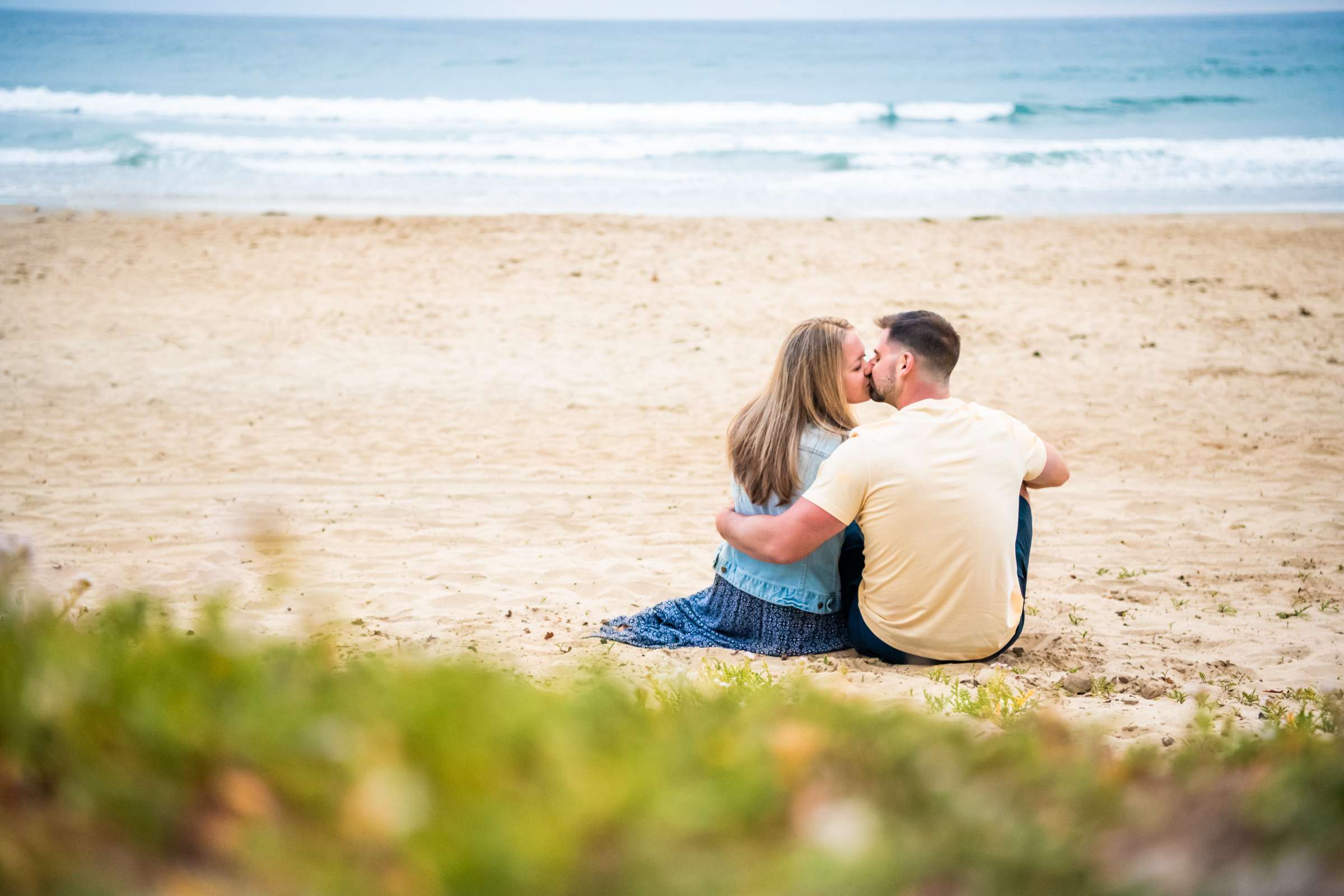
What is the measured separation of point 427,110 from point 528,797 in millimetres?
37387

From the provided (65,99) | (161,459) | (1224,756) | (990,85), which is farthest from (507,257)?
(990,85)

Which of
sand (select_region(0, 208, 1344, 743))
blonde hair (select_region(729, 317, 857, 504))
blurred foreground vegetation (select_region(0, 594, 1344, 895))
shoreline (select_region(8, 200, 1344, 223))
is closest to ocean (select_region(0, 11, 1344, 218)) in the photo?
shoreline (select_region(8, 200, 1344, 223))

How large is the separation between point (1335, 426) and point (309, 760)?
8513 mm

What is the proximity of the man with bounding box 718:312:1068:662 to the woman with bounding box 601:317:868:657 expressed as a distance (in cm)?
16

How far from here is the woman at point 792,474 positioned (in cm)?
402

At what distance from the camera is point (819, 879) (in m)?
1.04

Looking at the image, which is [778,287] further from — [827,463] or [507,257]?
[827,463]

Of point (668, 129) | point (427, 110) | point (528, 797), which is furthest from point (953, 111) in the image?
point (528, 797)

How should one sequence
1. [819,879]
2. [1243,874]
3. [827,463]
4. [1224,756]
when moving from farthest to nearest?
[827,463] → [1224,756] → [1243,874] → [819,879]

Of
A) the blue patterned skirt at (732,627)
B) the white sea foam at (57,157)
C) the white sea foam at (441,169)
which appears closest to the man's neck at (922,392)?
the blue patterned skirt at (732,627)

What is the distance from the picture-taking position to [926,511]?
3.61m

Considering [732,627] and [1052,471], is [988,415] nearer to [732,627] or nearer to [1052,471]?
[1052,471]

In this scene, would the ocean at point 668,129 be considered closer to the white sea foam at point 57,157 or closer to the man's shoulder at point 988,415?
the white sea foam at point 57,157

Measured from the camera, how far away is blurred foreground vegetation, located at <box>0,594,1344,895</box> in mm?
1055
